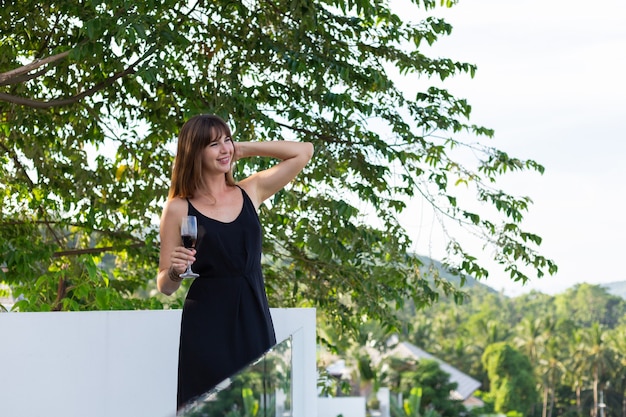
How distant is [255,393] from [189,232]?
2.25 ft

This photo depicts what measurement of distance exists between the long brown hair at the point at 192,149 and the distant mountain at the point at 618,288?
76.5m

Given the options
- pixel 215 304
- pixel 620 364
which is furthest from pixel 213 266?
pixel 620 364

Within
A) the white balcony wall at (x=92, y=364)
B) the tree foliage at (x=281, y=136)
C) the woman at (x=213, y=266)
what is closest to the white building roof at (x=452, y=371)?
the tree foliage at (x=281, y=136)

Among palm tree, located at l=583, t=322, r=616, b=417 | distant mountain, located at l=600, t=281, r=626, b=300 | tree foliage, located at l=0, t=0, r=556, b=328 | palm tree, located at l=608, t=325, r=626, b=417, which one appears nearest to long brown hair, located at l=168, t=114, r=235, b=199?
tree foliage, located at l=0, t=0, r=556, b=328

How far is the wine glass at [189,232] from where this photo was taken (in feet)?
→ 8.96

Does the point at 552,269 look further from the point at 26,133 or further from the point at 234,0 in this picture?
the point at 26,133

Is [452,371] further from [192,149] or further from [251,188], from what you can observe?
[192,149]

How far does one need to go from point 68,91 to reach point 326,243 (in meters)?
2.44

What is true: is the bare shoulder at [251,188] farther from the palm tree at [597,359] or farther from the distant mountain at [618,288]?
the distant mountain at [618,288]

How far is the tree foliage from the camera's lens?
6168 millimetres

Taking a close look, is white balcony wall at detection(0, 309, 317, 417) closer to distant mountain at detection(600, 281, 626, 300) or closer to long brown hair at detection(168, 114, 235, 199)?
long brown hair at detection(168, 114, 235, 199)

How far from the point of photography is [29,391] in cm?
393

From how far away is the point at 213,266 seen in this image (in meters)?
2.86

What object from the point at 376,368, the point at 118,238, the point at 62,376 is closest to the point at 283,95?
the point at 118,238
